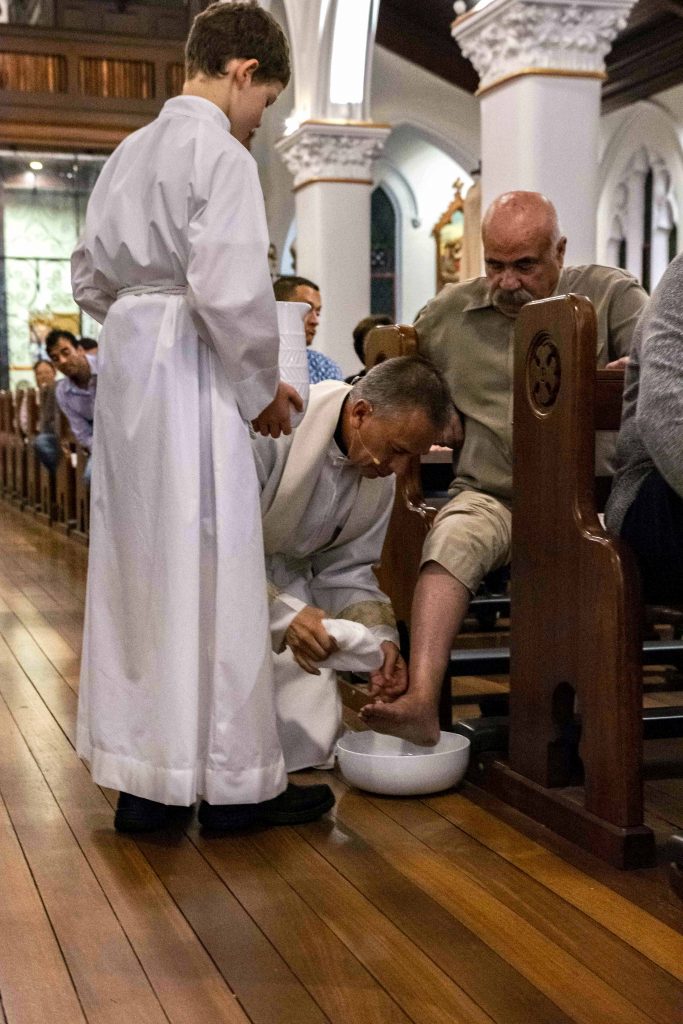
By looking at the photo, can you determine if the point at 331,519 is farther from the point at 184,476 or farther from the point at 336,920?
the point at 336,920

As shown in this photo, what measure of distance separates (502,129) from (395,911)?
5639mm

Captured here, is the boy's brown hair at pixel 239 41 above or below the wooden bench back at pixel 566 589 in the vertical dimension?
above

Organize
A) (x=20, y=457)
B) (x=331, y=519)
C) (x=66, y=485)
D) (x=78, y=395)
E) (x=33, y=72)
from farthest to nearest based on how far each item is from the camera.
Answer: (x=33, y=72)
(x=20, y=457)
(x=66, y=485)
(x=78, y=395)
(x=331, y=519)

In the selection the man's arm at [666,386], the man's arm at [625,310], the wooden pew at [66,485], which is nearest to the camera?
the man's arm at [666,386]

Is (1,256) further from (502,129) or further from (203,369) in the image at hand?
(203,369)

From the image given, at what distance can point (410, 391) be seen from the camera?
3141 millimetres

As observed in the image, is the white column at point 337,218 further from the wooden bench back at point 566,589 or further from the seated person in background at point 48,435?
the wooden bench back at point 566,589

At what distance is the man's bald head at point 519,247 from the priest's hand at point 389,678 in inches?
47.1

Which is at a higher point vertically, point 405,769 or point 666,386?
point 666,386

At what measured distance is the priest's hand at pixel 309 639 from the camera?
3.00 m

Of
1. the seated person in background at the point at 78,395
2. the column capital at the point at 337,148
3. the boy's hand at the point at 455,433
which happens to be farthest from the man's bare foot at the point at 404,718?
the column capital at the point at 337,148

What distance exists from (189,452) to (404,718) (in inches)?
31.7

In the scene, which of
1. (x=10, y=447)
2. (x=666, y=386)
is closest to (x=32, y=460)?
(x=10, y=447)

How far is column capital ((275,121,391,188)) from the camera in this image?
37.9 feet
